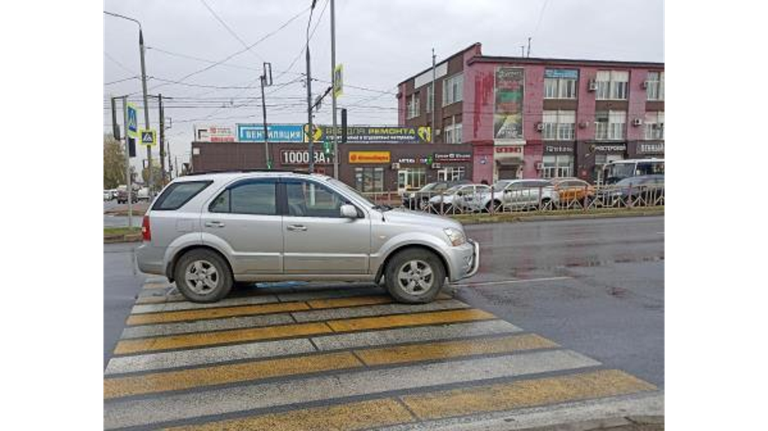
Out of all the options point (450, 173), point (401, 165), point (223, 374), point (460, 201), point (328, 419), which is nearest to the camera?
point (328, 419)

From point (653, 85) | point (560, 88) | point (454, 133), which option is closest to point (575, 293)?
point (454, 133)

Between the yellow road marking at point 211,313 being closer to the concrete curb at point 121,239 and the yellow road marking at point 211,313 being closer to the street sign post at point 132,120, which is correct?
the concrete curb at point 121,239

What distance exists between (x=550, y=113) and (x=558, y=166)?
4.68 meters

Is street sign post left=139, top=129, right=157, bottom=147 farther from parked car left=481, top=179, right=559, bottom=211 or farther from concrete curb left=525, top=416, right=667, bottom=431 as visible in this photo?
concrete curb left=525, top=416, right=667, bottom=431

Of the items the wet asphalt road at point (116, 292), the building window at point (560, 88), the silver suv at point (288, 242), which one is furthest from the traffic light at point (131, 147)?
the building window at point (560, 88)

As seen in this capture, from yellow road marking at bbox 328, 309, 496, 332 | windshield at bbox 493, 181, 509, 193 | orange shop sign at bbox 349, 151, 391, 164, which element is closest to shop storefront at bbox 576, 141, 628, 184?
orange shop sign at bbox 349, 151, 391, 164

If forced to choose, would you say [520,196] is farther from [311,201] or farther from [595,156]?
[595,156]

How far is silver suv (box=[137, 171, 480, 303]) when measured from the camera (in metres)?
6.05

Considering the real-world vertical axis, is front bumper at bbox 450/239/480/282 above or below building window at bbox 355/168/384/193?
below

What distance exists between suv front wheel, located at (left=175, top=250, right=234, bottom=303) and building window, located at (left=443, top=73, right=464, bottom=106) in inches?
1515

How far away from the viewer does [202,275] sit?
6.13 metres

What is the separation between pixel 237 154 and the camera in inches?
1494
